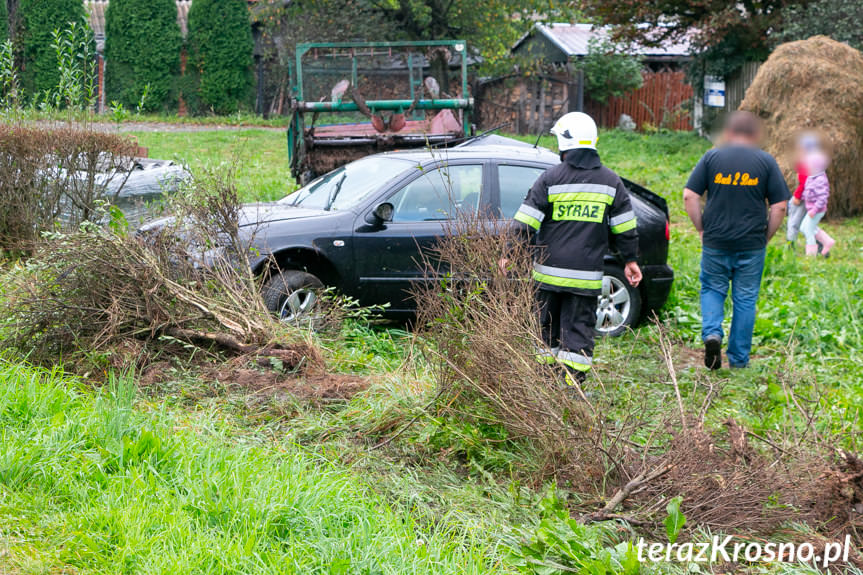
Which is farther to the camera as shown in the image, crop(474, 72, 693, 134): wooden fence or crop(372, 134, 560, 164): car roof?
crop(474, 72, 693, 134): wooden fence

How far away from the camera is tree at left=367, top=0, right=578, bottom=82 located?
1973 cm

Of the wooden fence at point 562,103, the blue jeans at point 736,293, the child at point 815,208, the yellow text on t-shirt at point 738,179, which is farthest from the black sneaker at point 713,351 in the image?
the wooden fence at point 562,103

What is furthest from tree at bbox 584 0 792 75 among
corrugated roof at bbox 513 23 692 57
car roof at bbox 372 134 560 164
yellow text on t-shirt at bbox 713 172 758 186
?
yellow text on t-shirt at bbox 713 172 758 186

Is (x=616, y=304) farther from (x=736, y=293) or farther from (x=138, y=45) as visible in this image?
(x=138, y=45)

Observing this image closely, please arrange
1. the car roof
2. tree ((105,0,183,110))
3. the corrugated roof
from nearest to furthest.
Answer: the car roof
tree ((105,0,183,110))
the corrugated roof

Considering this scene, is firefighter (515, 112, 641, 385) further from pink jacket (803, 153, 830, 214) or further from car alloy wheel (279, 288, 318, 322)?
pink jacket (803, 153, 830, 214)

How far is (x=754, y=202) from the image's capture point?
21.1 feet

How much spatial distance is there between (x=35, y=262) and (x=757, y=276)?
510 centimetres

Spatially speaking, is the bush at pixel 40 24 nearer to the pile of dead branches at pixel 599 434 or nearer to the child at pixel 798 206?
the child at pixel 798 206

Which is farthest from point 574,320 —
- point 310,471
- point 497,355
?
point 310,471

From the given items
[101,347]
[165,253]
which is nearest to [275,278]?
[165,253]

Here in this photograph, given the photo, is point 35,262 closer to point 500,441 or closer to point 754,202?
point 500,441

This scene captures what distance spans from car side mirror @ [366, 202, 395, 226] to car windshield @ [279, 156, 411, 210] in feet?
0.81

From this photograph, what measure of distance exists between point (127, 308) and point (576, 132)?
2.97 meters
